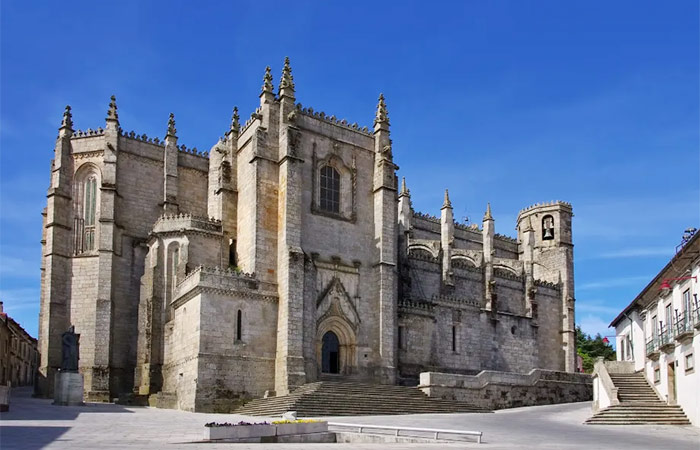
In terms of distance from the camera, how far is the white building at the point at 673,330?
89.1 ft

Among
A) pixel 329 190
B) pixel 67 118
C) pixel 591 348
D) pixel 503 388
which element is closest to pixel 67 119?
pixel 67 118

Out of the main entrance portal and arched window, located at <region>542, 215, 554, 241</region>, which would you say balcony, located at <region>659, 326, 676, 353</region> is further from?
arched window, located at <region>542, 215, 554, 241</region>

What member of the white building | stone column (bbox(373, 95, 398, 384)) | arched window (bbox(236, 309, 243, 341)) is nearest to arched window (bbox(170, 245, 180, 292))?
arched window (bbox(236, 309, 243, 341))

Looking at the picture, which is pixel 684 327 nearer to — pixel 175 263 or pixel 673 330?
pixel 673 330

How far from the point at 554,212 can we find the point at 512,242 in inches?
200

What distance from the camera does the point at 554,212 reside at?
65500mm

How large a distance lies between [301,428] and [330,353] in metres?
19.8

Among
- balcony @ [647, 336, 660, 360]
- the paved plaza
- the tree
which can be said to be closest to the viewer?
the paved plaza

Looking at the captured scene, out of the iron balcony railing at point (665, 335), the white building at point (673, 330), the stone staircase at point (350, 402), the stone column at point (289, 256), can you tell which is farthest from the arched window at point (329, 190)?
the iron balcony railing at point (665, 335)

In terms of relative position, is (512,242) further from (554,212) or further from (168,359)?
(168,359)

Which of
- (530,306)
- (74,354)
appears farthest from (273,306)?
(530,306)

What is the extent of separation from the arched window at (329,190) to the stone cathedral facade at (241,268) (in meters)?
0.06

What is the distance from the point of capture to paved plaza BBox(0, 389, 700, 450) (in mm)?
17594

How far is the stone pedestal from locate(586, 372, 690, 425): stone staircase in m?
21.9
